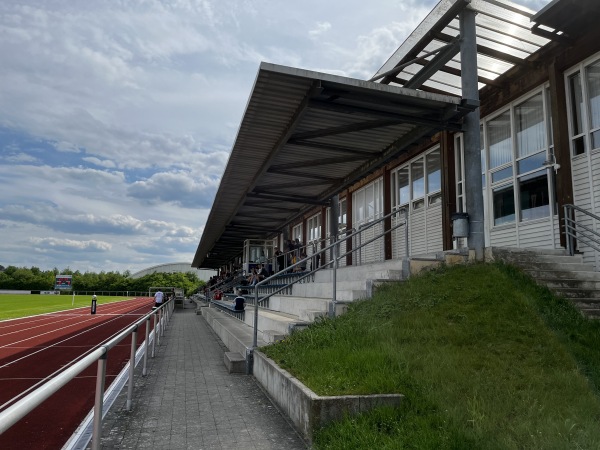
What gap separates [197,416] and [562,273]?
6544 millimetres

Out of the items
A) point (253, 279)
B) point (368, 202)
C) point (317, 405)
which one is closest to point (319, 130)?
point (317, 405)

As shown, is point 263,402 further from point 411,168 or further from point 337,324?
point 411,168

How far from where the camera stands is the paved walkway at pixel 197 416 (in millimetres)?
4703

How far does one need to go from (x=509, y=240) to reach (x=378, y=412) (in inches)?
334

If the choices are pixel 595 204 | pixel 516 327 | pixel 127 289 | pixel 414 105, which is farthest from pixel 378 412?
pixel 127 289

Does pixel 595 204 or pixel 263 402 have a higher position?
pixel 595 204

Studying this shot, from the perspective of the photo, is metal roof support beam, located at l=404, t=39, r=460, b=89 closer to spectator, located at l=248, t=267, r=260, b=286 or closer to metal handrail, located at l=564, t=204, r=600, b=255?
metal handrail, located at l=564, t=204, r=600, b=255

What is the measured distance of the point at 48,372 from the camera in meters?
9.70

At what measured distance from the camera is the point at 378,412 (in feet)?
14.2

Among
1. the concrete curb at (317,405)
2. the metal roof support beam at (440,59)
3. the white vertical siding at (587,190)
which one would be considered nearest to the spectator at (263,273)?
the metal roof support beam at (440,59)

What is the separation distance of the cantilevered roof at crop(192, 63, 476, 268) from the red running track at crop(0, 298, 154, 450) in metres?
5.95

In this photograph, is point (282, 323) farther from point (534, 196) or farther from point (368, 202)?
point (368, 202)

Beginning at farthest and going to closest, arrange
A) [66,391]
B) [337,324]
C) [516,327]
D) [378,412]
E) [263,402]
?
1. [66,391]
2. [337,324]
3. [263,402]
4. [516,327]
5. [378,412]

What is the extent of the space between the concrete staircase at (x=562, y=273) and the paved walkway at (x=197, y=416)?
4.95 metres
